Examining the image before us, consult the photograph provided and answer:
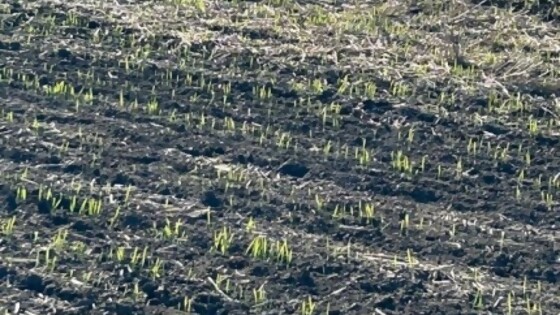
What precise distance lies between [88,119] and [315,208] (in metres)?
1.32

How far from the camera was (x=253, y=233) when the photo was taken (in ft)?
15.2

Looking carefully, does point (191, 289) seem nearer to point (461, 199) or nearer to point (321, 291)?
point (321, 291)

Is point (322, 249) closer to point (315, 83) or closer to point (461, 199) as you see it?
point (461, 199)

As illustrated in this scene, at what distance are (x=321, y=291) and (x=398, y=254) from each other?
16.6 inches

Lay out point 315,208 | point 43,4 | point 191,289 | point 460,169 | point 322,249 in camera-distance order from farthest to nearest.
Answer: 1. point 43,4
2. point 460,169
3. point 315,208
4. point 322,249
5. point 191,289

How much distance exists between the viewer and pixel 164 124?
560 centimetres

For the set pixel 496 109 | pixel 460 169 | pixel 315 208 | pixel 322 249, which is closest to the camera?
pixel 322 249

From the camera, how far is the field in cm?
433

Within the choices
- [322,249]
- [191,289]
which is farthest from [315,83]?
[191,289]

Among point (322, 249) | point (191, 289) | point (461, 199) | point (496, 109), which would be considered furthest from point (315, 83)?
point (191, 289)

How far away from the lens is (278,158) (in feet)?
17.5

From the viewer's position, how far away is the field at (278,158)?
4.33 meters

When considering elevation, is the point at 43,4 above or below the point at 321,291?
above

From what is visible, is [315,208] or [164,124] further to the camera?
[164,124]
